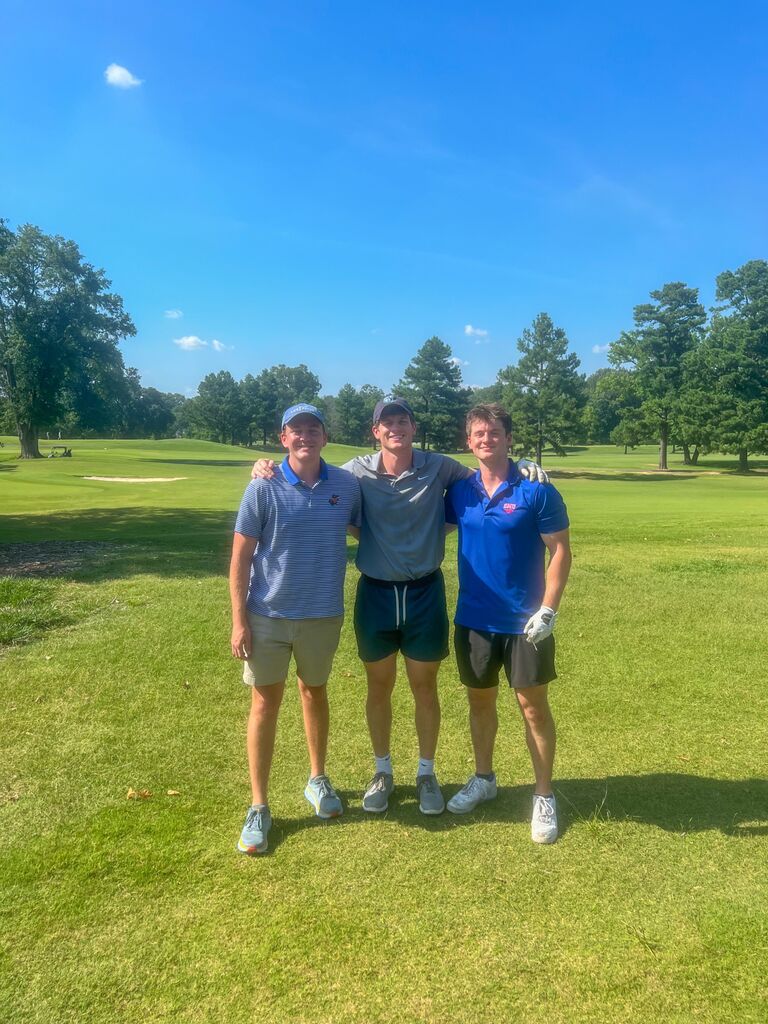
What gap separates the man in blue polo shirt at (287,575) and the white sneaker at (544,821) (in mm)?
1059

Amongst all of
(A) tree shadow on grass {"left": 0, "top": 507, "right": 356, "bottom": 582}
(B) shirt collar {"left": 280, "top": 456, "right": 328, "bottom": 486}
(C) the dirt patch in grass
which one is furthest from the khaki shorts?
(C) the dirt patch in grass

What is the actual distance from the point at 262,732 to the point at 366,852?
0.77 meters

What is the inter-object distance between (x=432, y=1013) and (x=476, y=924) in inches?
18.7

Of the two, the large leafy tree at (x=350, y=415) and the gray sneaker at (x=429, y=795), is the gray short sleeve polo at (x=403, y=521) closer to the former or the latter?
the gray sneaker at (x=429, y=795)

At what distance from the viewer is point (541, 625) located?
338cm

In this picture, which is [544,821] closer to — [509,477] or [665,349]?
[509,477]

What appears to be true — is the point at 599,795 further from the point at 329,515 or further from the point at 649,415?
the point at 649,415

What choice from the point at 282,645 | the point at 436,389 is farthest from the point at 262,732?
the point at 436,389

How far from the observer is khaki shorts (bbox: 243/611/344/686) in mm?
3471

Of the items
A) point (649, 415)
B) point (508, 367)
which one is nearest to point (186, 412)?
point (508, 367)

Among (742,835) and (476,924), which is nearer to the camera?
(476,924)

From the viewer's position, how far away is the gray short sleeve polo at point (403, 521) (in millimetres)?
3562

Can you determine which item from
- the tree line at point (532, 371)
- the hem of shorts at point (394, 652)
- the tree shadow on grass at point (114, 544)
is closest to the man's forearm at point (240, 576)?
the hem of shorts at point (394, 652)

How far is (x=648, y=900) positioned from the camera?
9.67 feet
